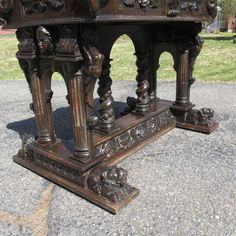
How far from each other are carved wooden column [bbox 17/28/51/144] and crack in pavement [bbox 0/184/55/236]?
1.95 feet

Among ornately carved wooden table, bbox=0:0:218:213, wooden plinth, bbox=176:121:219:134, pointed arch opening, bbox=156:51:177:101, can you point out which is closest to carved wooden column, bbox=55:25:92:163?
ornately carved wooden table, bbox=0:0:218:213

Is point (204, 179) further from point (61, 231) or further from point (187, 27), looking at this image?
point (187, 27)

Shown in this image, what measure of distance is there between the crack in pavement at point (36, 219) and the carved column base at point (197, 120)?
6.04ft

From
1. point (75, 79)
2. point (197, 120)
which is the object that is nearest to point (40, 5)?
point (75, 79)

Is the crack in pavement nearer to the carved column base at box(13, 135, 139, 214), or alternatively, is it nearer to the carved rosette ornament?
the carved column base at box(13, 135, 139, 214)

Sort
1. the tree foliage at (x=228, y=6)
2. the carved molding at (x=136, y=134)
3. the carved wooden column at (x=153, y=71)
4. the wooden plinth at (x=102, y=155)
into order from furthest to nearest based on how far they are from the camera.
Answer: the tree foliage at (x=228, y=6) → the carved wooden column at (x=153, y=71) → the carved molding at (x=136, y=134) → the wooden plinth at (x=102, y=155)

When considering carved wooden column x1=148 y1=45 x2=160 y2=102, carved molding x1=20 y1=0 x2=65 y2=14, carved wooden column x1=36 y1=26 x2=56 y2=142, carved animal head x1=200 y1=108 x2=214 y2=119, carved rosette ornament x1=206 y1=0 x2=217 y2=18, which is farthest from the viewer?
carved wooden column x1=148 y1=45 x2=160 y2=102

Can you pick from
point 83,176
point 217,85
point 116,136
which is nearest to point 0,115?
point 116,136

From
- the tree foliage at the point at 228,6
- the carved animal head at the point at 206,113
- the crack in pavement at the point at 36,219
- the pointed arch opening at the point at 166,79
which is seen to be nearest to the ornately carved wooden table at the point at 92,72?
the carved animal head at the point at 206,113

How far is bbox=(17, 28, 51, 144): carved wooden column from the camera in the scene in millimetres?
2244

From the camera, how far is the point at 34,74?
2367 millimetres

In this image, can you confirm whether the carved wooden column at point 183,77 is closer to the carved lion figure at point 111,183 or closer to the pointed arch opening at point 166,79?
the pointed arch opening at point 166,79

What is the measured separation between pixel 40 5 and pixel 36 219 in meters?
1.38

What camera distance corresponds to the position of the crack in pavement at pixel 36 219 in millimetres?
1942
